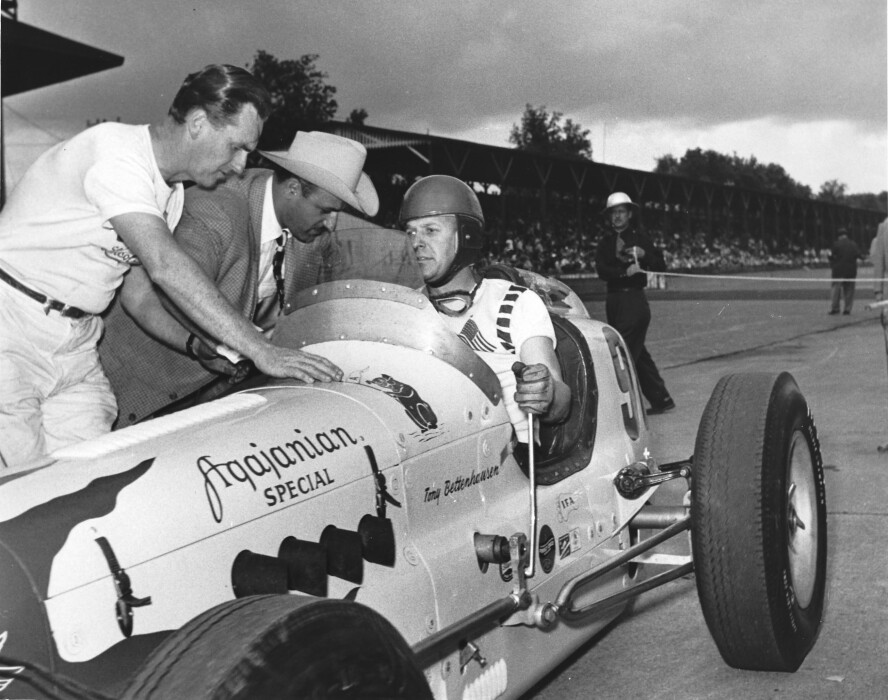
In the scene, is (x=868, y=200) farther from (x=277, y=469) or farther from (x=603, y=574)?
(x=277, y=469)

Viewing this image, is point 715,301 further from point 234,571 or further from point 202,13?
point 234,571

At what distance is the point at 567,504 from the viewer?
3383 mm

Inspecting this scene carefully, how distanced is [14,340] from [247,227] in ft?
3.06

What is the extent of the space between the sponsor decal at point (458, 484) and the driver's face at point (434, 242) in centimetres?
82

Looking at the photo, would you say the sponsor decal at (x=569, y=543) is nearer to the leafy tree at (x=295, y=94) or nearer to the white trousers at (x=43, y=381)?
the white trousers at (x=43, y=381)

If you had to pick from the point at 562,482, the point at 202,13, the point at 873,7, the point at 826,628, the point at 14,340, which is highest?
the point at 873,7

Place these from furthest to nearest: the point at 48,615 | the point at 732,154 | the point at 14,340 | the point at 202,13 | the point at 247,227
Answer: the point at 732,154 → the point at 202,13 → the point at 247,227 → the point at 14,340 → the point at 48,615

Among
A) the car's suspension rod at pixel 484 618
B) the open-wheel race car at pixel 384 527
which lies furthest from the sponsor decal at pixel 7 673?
the car's suspension rod at pixel 484 618

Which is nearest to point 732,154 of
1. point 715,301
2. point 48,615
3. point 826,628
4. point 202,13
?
point 715,301

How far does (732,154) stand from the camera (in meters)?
40.0

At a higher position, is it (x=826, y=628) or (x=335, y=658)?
(x=335, y=658)

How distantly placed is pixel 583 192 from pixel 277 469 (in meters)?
15.2

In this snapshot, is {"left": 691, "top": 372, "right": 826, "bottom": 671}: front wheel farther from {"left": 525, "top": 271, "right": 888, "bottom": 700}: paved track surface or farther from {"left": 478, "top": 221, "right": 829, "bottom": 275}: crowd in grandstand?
{"left": 478, "top": 221, "right": 829, "bottom": 275}: crowd in grandstand

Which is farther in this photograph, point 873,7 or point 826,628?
point 873,7
